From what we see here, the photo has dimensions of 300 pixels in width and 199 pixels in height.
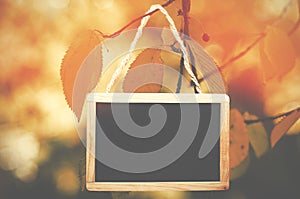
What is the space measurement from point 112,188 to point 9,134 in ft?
0.80

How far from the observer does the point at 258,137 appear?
1034 millimetres

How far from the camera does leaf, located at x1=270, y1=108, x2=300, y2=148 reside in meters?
1.04

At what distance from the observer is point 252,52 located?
1.03 m

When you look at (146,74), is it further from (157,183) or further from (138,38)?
(157,183)

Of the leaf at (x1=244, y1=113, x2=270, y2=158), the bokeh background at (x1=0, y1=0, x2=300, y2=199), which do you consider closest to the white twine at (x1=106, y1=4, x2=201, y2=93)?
the bokeh background at (x1=0, y1=0, x2=300, y2=199)

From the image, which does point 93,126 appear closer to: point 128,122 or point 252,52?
point 128,122

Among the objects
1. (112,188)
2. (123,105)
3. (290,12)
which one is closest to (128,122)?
(123,105)

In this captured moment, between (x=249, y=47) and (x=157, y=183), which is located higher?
(x=249, y=47)

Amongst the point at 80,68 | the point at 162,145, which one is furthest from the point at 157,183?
the point at 80,68

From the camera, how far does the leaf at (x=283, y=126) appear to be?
3.41 feet

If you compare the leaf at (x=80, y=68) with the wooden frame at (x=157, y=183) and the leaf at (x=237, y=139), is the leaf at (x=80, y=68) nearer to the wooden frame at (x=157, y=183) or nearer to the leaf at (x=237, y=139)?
the wooden frame at (x=157, y=183)

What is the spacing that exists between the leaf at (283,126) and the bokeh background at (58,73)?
0.03 meters

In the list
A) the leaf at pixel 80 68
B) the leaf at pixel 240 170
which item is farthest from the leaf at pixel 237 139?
the leaf at pixel 80 68

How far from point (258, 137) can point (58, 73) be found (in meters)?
0.45
